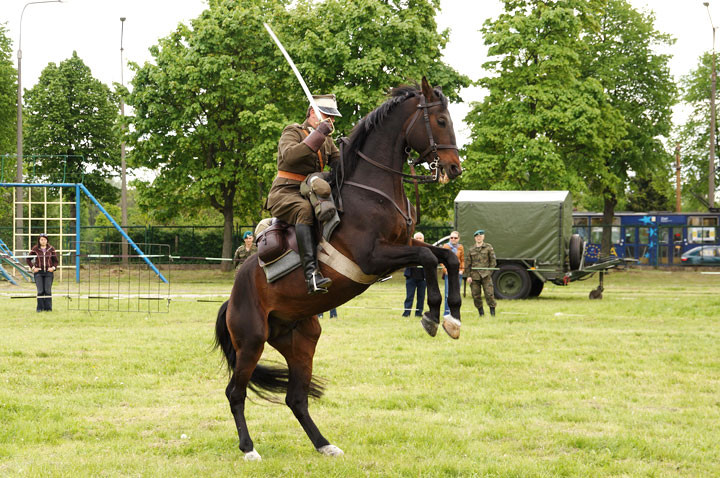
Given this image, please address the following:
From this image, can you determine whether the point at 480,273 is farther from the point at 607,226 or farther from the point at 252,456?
the point at 607,226

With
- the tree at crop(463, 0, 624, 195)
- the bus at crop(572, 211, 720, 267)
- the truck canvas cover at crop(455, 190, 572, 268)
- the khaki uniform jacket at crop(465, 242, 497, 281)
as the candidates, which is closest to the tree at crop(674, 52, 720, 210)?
the bus at crop(572, 211, 720, 267)

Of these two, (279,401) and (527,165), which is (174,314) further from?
(527,165)

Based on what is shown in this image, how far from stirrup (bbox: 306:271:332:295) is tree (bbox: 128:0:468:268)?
82.1ft

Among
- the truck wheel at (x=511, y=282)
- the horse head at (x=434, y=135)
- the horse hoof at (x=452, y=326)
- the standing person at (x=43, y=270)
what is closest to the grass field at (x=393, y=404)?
the horse hoof at (x=452, y=326)

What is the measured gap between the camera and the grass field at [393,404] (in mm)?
6395

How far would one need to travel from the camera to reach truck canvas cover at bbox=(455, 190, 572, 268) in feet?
81.9

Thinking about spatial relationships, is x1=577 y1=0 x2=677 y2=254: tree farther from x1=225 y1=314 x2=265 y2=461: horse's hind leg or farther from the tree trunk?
x1=225 y1=314 x2=265 y2=461: horse's hind leg

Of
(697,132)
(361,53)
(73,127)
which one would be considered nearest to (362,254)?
(361,53)

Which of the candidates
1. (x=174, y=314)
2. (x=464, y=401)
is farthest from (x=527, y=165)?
(x=464, y=401)

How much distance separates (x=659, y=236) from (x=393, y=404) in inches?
1406

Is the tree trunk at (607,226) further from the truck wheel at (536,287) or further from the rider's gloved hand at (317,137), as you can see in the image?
the rider's gloved hand at (317,137)

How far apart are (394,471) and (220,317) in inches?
92.5

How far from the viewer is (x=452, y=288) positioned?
19.7 feet

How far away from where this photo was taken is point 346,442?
23.3ft
